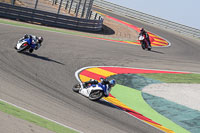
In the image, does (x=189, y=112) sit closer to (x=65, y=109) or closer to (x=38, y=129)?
(x=65, y=109)

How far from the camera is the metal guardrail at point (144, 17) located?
4202cm

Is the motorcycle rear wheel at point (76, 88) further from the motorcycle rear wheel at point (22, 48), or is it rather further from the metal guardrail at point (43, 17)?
the metal guardrail at point (43, 17)

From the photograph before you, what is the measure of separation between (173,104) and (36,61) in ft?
17.8

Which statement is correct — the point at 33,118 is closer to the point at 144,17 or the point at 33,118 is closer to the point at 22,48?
the point at 22,48

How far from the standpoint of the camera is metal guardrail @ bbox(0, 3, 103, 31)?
22922 mm

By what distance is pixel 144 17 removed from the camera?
1836 inches

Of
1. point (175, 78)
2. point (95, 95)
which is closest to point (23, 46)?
point (95, 95)

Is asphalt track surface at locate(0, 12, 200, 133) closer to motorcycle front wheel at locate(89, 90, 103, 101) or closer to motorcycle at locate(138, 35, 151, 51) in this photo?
motorcycle front wheel at locate(89, 90, 103, 101)

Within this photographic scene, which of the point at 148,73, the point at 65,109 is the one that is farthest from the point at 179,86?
the point at 65,109

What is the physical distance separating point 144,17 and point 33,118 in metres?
41.1

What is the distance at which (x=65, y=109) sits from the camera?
8484 millimetres

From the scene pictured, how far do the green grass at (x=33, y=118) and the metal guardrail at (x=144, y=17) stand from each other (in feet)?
120

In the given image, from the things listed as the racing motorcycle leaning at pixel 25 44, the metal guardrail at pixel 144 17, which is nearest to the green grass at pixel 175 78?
the racing motorcycle leaning at pixel 25 44

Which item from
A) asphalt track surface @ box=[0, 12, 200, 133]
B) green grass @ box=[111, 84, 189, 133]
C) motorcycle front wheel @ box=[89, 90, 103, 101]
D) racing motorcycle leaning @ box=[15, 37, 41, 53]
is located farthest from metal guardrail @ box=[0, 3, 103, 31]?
motorcycle front wheel @ box=[89, 90, 103, 101]
